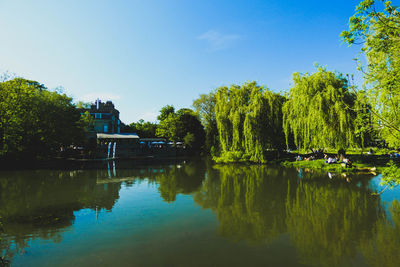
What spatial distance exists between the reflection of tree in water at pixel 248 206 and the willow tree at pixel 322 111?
22.8 ft

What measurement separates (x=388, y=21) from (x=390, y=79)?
1289 millimetres

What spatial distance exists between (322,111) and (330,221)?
1434 cm

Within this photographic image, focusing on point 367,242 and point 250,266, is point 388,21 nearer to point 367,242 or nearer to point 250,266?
point 367,242

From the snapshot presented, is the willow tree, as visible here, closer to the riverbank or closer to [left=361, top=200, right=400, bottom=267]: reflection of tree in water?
the riverbank

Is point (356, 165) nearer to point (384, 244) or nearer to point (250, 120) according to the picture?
point (250, 120)

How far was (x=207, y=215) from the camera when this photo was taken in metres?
9.28

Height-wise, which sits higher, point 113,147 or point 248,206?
A: point 113,147

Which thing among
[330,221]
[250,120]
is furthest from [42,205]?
[250,120]

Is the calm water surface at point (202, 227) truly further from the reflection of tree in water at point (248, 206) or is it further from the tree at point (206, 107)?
the tree at point (206, 107)

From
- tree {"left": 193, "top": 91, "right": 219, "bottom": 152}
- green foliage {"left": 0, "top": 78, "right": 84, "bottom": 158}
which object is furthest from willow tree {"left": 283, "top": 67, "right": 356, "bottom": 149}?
green foliage {"left": 0, "top": 78, "right": 84, "bottom": 158}

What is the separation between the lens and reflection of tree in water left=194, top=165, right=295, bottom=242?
7.56m

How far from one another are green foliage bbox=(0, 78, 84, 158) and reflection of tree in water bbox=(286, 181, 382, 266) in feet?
95.7

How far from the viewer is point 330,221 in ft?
27.3

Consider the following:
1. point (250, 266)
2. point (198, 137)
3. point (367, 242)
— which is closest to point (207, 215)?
point (250, 266)
